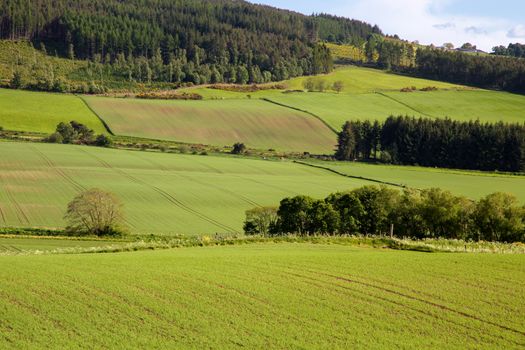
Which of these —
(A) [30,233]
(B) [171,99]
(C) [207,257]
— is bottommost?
(A) [30,233]

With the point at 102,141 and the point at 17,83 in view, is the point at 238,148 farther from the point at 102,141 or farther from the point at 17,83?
the point at 17,83

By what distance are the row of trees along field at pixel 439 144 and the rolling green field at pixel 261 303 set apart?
93476 mm

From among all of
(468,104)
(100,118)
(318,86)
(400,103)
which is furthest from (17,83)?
(468,104)

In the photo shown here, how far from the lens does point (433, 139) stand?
12525 centimetres

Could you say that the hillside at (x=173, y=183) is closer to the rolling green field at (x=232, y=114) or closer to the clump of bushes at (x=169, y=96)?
the rolling green field at (x=232, y=114)

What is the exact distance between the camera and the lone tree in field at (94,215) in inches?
2183

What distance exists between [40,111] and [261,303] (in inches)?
4616

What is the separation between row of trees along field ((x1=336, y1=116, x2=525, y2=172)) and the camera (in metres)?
120

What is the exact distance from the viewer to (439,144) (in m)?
125

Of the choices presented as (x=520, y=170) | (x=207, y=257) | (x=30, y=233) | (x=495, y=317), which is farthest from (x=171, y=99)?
(x=495, y=317)

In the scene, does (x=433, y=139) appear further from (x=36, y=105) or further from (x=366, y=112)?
(x=36, y=105)

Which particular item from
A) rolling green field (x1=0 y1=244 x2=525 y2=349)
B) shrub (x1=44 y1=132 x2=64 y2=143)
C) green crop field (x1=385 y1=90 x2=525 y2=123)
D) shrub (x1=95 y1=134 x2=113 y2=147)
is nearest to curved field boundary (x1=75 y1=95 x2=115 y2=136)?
shrub (x1=95 y1=134 x2=113 y2=147)

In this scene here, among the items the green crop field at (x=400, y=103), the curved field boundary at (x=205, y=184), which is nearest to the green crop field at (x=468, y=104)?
the green crop field at (x=400, y=103)

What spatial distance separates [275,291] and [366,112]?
475ft
